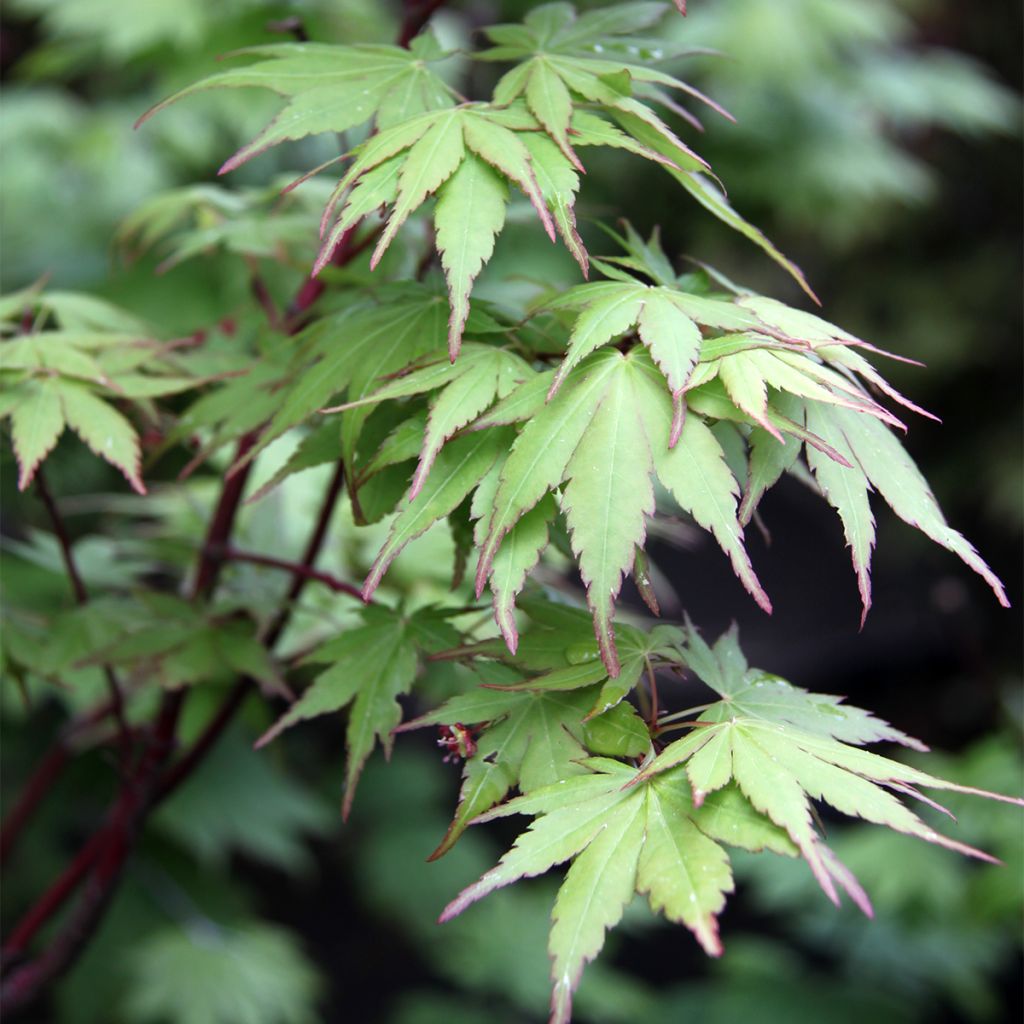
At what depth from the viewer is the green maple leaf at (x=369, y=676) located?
2.20 feet

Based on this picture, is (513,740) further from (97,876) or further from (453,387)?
(97,876)

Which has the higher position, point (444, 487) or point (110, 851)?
point (444, 487)

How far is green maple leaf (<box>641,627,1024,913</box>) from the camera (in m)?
0.50

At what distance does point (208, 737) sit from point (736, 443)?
1.80ft

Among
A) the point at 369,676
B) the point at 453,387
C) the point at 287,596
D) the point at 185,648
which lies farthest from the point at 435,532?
the point at 453,387

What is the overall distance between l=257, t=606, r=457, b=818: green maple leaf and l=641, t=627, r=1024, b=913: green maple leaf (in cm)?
17

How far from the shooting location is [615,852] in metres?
0.52

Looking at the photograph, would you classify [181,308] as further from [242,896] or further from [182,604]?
[182,604]

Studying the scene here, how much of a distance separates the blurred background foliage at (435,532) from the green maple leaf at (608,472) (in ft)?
1.22

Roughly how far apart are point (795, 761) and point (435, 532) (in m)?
0.75

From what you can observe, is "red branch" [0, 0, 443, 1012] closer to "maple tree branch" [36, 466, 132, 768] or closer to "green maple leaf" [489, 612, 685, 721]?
"maple tree branch" [36, 466, 132, 768]

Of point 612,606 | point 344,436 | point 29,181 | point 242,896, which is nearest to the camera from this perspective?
point 612,606

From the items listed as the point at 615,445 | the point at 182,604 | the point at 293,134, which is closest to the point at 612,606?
the point at 615,445

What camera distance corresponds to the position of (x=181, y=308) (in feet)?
6.97
